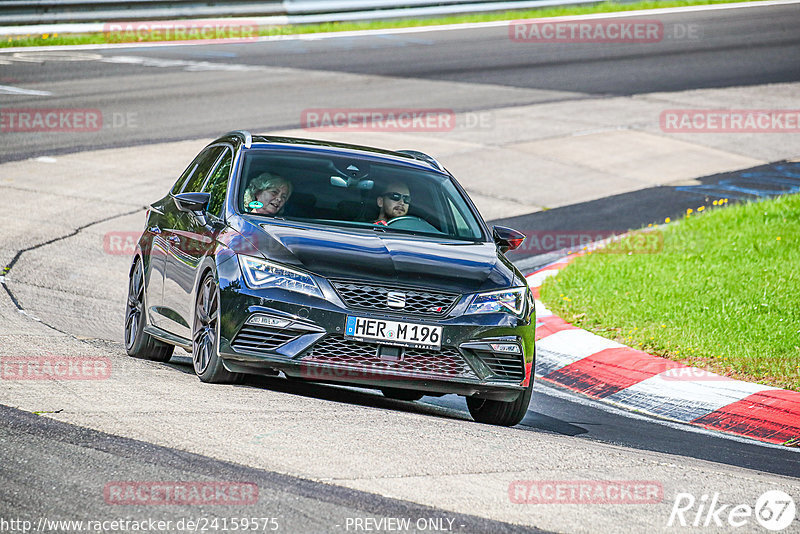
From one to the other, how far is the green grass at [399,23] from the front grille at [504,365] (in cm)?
2038

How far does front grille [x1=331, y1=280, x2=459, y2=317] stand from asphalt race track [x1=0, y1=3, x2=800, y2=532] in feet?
→ 1.98

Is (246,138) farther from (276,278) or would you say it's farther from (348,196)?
(276,278)

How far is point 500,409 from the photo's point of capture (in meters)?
7.72

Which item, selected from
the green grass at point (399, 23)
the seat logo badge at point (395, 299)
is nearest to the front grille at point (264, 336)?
the seat logo badge at point (395, 299)

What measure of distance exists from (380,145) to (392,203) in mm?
9863

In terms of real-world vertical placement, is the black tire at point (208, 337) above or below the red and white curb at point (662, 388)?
above

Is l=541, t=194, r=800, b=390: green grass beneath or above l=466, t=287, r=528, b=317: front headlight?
beneath

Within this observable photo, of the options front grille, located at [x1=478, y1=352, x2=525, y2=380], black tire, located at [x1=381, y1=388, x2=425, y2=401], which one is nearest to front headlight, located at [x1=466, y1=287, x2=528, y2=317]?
front grille, located at [x1=478, y1=352, x2=525, y2=380]

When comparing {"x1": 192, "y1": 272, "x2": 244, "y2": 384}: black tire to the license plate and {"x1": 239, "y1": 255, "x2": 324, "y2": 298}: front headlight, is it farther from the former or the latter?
the license plate

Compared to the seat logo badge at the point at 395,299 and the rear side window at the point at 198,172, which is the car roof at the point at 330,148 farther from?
the seat logo badge at the point at 395,299

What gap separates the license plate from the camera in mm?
6934

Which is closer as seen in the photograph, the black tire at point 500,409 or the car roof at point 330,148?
the black tire at point 500,409

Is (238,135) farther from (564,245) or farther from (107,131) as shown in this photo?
(107,131)

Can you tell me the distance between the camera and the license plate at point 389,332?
6.93m
